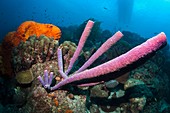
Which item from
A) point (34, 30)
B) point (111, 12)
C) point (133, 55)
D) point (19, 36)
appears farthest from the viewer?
point (111, 12)

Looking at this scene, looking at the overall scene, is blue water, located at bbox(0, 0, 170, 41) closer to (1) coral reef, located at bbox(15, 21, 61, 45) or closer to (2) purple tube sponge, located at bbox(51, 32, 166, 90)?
(1) coral reef, located at bbox(15, 21, 61, 45)

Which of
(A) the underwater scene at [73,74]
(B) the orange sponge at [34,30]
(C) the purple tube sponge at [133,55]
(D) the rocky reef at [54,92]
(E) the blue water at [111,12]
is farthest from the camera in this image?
(E) the blue water at [111,12]

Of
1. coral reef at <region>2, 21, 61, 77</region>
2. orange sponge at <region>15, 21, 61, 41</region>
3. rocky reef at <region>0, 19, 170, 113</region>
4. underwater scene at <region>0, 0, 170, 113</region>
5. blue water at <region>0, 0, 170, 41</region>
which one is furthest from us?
blue water at <region>0, 0, 170, 41</region>

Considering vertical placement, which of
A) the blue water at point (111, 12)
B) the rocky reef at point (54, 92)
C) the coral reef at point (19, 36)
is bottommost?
the rocky reef at point (54, 92)

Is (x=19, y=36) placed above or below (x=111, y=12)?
below

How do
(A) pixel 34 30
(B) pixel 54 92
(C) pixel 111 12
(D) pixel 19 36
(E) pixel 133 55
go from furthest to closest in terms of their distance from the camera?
(C) pixel 111 12
(A) pixel 34 30
(D) pixel 19 36
(B) pixel 54 92
(E) pixel 133 55

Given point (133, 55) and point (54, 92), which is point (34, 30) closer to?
point (54, 92)

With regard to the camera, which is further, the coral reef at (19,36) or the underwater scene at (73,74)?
the coral reef at (19,36)

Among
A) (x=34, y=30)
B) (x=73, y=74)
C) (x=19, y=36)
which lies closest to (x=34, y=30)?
(x=34, y=30)

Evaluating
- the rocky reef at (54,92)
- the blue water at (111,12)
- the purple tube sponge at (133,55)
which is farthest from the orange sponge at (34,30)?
the blue water at (111,12)

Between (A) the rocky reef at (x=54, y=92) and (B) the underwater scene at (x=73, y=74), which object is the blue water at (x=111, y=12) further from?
(A) the rocky reef at (x=54, y=92)

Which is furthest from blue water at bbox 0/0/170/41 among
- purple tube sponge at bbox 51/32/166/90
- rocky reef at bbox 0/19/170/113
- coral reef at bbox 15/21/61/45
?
purple tube sponge at bbox 51/32/166/90

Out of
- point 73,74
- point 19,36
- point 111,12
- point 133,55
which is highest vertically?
point 111,12

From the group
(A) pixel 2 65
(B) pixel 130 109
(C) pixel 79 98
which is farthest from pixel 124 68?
(A) pixel 2 65
